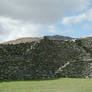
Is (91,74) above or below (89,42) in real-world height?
below

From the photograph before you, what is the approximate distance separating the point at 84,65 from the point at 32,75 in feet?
13.9

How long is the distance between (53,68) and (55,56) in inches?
47.5

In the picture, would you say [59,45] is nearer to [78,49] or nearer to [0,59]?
[78,49]

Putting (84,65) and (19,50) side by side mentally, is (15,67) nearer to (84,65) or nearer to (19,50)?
(19,50)

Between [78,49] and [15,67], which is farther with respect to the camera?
[78,49]

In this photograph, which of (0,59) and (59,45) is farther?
(59,45)

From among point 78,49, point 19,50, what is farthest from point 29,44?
point 78,49

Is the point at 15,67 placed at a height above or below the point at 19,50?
below

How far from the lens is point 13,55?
2069cm

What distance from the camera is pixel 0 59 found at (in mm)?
20234

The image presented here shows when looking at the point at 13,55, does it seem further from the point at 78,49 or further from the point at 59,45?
the point at 78,49

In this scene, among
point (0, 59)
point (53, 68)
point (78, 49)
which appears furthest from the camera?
point (78, 49)

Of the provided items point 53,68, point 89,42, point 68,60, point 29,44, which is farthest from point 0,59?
point 89,42

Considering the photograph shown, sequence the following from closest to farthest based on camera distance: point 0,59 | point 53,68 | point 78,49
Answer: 1. point 0,59
2. point 53,68
3. point 78,49
